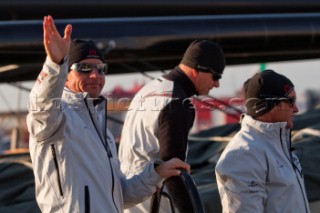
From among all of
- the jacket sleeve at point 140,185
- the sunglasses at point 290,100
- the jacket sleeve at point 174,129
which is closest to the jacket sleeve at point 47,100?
the jacket sleeve at point 140,185

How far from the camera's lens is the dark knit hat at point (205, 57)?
3727 mm

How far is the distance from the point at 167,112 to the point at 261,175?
19.9 inches

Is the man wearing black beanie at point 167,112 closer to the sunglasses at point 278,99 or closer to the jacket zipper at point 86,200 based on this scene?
the sunglasses at point 278,99

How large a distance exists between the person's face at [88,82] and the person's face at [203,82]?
0.63 meters

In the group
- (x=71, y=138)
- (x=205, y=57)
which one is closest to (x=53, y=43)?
(x=71, y=138)

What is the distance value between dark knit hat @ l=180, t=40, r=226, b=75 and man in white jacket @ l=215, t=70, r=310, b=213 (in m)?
0.26

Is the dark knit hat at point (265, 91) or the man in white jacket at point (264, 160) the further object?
the dark knit hat at point (265, 91)

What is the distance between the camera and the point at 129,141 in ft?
12.3

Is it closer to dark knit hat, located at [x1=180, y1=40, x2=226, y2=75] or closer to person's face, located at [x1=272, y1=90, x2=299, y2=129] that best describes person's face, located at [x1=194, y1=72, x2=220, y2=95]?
dark knit hat, located at [x1=180, y1=40, x2=226, y2=75]

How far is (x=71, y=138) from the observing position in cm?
305

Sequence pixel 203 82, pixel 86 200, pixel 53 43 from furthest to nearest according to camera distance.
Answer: pixel 203 82 → pixel 86 200 → pixel 53 43

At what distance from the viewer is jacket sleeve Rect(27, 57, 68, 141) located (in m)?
2.80

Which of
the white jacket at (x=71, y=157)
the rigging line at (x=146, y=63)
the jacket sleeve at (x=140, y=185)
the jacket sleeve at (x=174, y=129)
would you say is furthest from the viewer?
the rigging line at (x=146, y=63)

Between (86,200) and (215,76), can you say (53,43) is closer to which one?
(86,200)
